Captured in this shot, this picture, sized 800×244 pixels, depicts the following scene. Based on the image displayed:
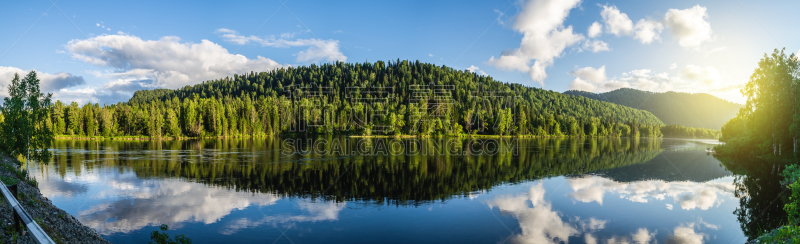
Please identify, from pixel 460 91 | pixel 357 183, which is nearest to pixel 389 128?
pixel 460 91

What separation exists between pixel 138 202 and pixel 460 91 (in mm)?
175179

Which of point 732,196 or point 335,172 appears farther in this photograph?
point 335,172

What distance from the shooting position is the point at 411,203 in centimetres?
2127

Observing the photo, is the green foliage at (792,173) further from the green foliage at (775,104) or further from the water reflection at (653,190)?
the green foliage at (775,104)

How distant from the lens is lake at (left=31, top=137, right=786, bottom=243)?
16219mm

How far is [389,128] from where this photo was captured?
395 feet

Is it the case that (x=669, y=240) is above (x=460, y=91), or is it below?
below

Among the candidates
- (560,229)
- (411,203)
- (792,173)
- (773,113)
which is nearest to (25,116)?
(411,203)

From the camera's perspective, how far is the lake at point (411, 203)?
1622cm

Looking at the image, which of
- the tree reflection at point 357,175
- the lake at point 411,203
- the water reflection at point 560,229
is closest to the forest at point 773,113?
the lake at point 411,203

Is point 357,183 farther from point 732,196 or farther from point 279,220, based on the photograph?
point 732,196

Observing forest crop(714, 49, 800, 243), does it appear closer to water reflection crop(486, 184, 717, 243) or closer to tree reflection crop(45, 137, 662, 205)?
tree reflection crop(45, 137, 662, 205)

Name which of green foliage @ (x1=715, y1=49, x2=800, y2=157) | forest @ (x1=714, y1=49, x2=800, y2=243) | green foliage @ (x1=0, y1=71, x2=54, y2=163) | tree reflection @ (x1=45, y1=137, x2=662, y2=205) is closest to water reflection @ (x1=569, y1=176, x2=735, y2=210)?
tree reflection @ (x1=45, y1=137, x2=662, y2=205)

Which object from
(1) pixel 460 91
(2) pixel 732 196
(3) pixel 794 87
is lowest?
(2) pixel 732 196
